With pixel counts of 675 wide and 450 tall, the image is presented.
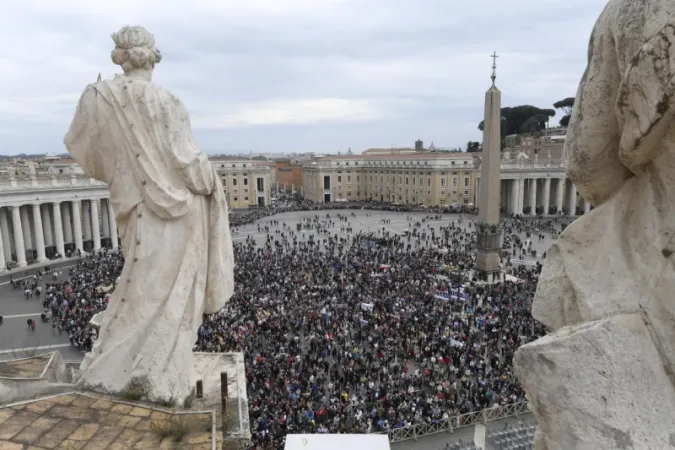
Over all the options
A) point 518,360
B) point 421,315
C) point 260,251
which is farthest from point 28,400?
point 260,251

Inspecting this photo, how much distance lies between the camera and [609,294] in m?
1.69

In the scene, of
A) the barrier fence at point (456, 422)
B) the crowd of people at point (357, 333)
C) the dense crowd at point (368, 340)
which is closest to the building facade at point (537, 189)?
the crowd of people at point (357, 333)

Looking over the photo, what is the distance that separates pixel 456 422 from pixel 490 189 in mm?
15648

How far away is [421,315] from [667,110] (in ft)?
53.2

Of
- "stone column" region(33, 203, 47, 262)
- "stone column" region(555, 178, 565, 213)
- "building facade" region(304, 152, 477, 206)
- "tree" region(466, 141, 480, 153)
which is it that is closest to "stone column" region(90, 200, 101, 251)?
"stone column" region(33, 203, 47, 262)

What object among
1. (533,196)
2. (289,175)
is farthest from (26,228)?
(289,175)

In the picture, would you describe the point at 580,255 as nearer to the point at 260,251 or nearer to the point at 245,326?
the point at 245,326

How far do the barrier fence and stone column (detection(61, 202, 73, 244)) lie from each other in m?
34.1

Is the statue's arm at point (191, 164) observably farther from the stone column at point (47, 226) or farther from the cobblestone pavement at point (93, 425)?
the stone column at point (47, 226)

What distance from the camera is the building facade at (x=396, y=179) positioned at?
65125 millimetres

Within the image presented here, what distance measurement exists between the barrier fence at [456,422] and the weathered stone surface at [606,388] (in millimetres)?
8880

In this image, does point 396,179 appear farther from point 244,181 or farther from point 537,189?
point 244,181

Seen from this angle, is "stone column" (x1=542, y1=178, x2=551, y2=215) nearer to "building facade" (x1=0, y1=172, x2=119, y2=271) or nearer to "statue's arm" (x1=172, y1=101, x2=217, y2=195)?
"building facade" (x1=0, y1=172, x2=119, y2=271)

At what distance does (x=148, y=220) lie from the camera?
4.10m
